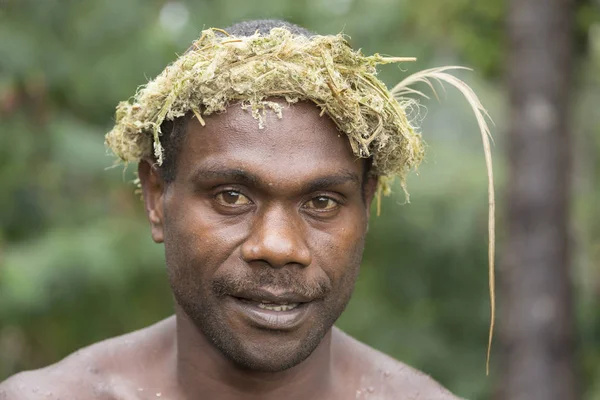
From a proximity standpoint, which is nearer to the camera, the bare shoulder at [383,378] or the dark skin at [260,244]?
the dark skin at [260,244]

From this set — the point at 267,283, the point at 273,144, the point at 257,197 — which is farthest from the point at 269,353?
the point at 273,144

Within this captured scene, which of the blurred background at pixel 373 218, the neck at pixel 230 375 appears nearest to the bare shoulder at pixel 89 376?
the neck at pixel 230 375

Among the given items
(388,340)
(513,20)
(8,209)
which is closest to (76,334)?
(8,209)

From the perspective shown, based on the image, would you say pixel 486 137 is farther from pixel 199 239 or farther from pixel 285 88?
pixel 199 239

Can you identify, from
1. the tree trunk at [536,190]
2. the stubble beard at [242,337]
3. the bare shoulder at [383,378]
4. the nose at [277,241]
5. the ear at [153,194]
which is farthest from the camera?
the tree trunk at [536,190]

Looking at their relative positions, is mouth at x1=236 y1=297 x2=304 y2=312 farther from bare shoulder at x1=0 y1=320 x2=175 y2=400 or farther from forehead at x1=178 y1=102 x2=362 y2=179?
bare shoulder at x1=0 y1=320 x2=175 y2=400

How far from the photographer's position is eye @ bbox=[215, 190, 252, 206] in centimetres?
280

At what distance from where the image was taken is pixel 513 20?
6.67m

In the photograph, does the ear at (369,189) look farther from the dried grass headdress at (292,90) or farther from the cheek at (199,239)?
the cheek at (199,239)

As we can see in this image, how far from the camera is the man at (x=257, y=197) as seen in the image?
2.77 meters

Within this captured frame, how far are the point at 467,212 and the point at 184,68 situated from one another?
203 inches

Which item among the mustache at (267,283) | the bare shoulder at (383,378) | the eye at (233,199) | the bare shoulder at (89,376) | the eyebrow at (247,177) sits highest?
the eyebrow at (247,177)

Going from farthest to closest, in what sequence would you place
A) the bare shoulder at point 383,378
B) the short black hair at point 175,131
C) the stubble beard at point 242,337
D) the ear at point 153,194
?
the bare shoulder at point 383,378 → the ear at point 153,194 → the short black hair at point 175,131 → the stubble beard at point 242,337

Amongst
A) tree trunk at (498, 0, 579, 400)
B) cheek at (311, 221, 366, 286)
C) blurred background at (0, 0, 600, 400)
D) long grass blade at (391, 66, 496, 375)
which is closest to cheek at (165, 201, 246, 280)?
cheek at (311, 221, 366, 286)
